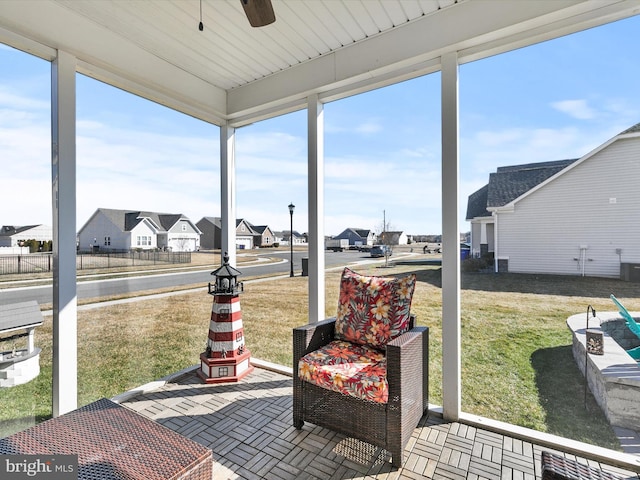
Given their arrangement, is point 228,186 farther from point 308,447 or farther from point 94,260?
point 308,447

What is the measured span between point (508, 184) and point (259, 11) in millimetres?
2013

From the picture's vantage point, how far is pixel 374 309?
91.2 inches

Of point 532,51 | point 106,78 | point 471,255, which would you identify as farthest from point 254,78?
point 471,255

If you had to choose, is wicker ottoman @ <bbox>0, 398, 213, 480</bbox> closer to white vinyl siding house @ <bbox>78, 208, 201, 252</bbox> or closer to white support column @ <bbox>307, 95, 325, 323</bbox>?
white vinyl siding house @ <bbox>78, 208, 201, 252</bbox>

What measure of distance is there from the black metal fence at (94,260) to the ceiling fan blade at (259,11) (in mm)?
2100

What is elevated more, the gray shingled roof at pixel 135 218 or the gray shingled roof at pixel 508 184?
the gray shingled roof at pixel 508 184

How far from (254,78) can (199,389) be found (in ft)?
9.87

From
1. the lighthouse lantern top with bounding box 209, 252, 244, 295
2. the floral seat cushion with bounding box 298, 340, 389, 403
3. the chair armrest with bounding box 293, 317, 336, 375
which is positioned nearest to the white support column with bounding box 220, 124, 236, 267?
the lighthouse lantern top with bounding box 209, 252, 244, 295

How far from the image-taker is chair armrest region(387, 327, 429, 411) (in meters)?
1.81

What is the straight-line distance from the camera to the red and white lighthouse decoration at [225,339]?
9.66 ft

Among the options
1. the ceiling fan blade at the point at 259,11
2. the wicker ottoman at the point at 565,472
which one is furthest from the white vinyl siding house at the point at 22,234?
the wicker ottoman at the point at 565,472

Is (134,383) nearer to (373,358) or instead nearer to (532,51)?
(373,358)

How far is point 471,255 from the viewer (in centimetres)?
245

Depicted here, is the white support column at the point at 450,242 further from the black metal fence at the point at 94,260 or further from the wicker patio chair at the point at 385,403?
the black metal fence at the point at 94,260
